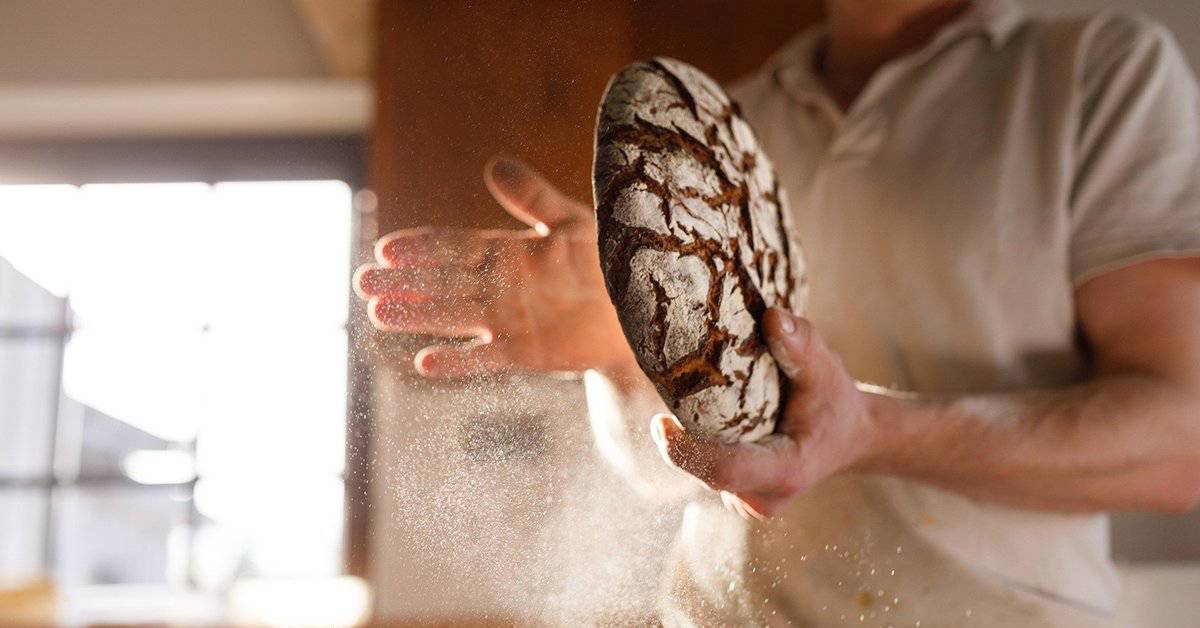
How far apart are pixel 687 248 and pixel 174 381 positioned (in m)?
0.14

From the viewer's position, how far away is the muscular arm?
1.28ft

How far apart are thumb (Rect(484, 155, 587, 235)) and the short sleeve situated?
0.28 m

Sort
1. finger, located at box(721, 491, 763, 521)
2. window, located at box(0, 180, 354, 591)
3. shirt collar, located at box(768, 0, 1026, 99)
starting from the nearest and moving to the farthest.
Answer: window, located at box(0, 180, 354, 591), finger, located at box(721, 491, 763, 521), shirt collar, located at box(768, 0, 1026, 99)

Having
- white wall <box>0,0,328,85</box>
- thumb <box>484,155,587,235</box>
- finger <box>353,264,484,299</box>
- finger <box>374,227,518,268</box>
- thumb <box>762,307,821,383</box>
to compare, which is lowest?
thumb <box>762,307,821,383</box>

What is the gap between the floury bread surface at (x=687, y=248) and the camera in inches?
8.9

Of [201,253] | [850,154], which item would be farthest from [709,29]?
[201,253]

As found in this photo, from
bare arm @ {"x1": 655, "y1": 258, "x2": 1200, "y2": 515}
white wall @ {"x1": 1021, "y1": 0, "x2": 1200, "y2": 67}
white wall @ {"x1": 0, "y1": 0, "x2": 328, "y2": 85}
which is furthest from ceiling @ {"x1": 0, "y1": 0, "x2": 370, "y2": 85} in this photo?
white wall @ {"x1": 1021, "y1": 0, "x2": 1200, "y2": 67}

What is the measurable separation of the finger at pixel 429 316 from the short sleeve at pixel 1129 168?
31 centimetres

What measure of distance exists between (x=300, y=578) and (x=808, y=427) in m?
0.17

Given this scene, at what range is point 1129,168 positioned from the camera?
1.34 ft

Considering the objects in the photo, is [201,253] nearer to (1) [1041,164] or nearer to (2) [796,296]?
(2) [796,296]

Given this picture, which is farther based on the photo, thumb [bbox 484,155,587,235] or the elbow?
the elbow

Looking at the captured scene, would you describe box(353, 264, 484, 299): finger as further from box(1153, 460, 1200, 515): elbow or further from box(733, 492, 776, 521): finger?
box(1153, 460, 1200, 515): elbow

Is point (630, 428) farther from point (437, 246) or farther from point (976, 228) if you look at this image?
point (976, 228)
